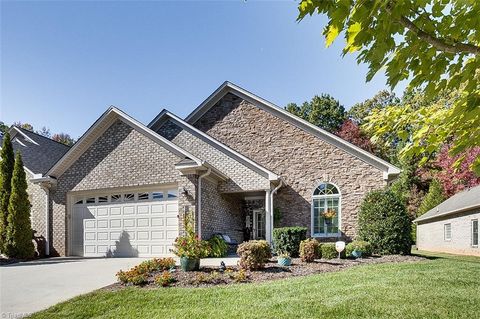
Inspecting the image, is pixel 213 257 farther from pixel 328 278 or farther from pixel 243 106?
pixel 243 106

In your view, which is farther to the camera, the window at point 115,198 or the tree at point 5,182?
the window at point 115,198

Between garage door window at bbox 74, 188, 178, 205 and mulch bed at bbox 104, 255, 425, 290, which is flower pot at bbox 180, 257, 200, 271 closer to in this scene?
mulch bed at bbox 104, 255, 425, 290

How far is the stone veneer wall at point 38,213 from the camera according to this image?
14.5m

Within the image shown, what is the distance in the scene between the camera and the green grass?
5.81 metres

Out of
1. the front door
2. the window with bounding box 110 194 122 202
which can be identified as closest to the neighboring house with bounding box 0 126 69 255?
the window with bounding box 110 194 122 202

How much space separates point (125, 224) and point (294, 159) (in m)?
7.61

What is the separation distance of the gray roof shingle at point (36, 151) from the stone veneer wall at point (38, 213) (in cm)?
134

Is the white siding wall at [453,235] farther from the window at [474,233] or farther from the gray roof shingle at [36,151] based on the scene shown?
the gray roof shingle at [36,151]

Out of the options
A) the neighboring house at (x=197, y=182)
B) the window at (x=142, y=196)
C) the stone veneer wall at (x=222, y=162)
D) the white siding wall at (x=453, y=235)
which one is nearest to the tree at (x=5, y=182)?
the neighboring house at (x=197, y=182)

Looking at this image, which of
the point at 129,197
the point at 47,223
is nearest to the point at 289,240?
the point at 129,197

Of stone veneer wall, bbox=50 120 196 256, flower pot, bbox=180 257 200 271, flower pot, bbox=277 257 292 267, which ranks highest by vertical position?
stone veneer wall, bbox=50 120 196 256

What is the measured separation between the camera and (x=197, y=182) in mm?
12758

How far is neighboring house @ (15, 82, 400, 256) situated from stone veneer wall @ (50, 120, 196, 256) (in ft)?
0.13

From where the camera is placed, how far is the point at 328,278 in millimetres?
8320
